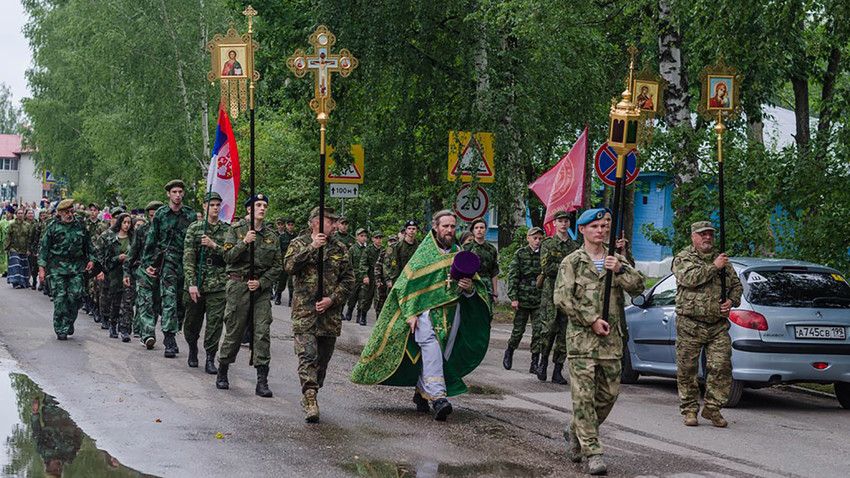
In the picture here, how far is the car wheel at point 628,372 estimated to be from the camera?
44.4 feet

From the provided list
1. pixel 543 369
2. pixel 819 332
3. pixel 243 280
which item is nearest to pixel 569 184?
pixel 543 369

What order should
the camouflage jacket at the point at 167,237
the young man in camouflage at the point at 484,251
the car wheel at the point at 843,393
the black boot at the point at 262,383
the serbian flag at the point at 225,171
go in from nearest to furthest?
the black boot at the point at 262,383
the car wheel at the point at 843,393
the serbian flag at the point at 225,171
the camouflage jacket at the point at 167,237
the young man in camouflage at the point at 484,251

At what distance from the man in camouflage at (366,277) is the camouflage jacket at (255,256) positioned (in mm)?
9608

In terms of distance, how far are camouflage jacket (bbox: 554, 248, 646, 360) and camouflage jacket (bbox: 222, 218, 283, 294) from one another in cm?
406

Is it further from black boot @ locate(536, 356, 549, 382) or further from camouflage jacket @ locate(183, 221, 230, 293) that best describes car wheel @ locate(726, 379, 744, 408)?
camouflage jacket @ locate(183, 221, 230, 293)

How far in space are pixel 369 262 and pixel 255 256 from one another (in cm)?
1011

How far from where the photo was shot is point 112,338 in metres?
16.1

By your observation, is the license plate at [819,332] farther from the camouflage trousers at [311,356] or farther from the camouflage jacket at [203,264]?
the camouflage jacket at [203,264]

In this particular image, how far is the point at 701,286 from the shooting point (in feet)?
35.7

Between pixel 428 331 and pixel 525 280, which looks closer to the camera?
pixel 428 331

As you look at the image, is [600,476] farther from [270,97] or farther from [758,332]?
[270,97]

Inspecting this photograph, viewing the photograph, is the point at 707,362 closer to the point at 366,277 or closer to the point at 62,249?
the point at 62,249

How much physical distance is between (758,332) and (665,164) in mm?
5077

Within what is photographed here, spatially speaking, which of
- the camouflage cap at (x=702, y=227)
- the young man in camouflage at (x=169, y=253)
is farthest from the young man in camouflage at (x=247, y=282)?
the camouflage cap at (x=702, y=227)
